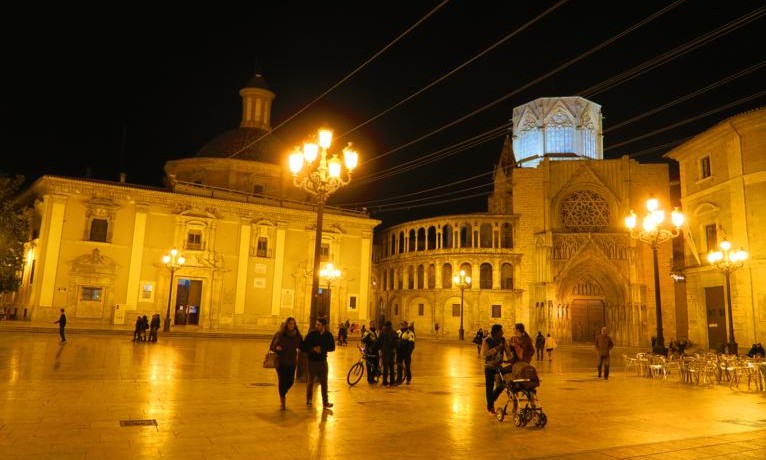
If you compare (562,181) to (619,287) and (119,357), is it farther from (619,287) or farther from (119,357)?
(119,357)

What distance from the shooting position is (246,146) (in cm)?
3966

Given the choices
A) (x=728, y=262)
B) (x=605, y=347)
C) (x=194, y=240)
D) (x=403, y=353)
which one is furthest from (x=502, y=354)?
(x=194, y=240)

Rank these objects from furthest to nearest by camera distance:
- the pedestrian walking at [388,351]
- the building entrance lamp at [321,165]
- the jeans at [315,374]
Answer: the building entrance lamp at [321,165]
the pedestrian walking at [388,351]
the jeans at [315,374]

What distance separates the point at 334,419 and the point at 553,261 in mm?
34523

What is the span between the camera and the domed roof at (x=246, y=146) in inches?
1578

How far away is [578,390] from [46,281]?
Result: 2728cm

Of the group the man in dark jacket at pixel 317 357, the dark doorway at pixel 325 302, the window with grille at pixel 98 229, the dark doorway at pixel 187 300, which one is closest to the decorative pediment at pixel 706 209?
the dark doorway at pixel 325 302

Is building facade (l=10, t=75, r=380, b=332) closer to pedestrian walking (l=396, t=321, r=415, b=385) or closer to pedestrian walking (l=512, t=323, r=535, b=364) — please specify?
pedestrian walking (l=396, t=321, r=415, b=385)

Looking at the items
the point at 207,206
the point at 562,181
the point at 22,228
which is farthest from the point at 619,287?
the point at 22,228

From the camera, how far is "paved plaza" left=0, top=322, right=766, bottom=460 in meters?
5.84

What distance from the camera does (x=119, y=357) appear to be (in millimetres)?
14977

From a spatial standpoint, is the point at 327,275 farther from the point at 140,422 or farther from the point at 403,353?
the point at 140,422

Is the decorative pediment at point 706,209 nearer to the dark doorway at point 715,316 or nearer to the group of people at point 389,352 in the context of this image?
the dark doorway at point 715,316

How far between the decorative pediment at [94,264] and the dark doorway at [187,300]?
432cm
